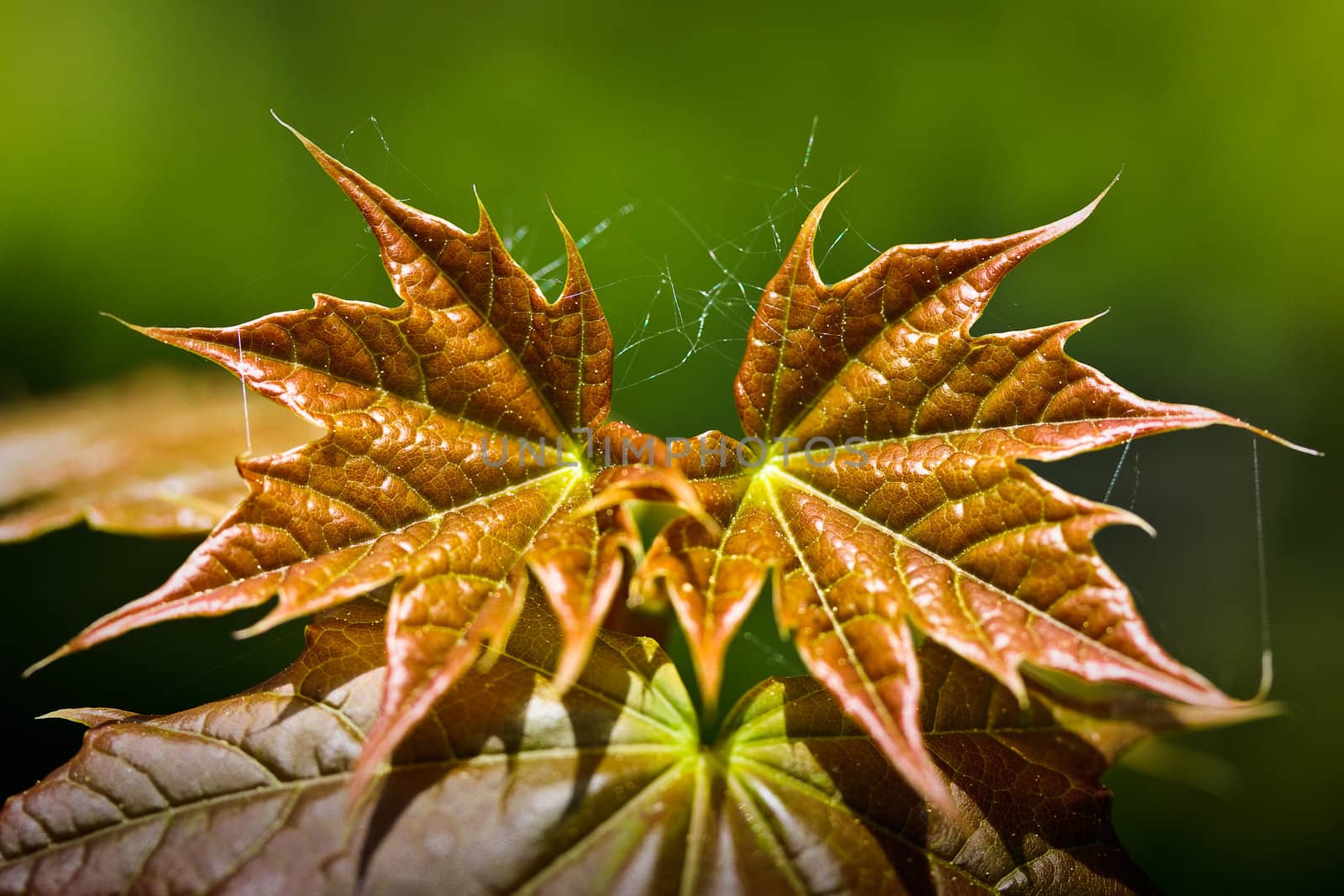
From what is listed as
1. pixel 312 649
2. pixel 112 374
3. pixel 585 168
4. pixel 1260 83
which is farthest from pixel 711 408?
pixel 1260 83

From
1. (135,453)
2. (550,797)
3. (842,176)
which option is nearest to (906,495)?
(550,797)

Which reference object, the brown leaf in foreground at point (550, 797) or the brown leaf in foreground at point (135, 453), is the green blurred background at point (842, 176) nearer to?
the brown leaf in foreground at point (135, 453)

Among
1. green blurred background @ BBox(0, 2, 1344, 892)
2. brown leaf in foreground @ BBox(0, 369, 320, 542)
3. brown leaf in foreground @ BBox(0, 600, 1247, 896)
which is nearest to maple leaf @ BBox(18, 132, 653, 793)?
brown leaf in foreground @ BBox(0, 600, 1247, 896)

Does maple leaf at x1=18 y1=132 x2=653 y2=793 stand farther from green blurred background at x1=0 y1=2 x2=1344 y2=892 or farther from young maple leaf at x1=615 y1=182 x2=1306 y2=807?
green blurred background at x1=0 y1=2 x2=1344 y2=892

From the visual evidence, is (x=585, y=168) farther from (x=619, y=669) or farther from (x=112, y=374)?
(x=619, y=669)

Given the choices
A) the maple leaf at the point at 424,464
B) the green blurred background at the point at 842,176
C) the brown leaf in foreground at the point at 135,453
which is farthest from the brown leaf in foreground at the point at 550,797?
the green blurred background at the point at 842,176

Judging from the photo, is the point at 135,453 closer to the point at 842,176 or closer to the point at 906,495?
the point at 906,495
